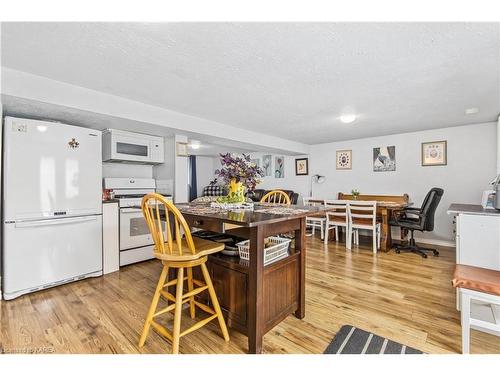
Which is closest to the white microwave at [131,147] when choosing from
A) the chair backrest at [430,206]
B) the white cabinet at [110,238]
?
the white cabinet at [110,238]

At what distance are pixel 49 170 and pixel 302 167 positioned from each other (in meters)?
4.97

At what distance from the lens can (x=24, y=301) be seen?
218 cm

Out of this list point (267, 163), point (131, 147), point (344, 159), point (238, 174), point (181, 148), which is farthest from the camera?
point (267, 163)

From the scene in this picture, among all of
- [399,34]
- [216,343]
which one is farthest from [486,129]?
[216,343]

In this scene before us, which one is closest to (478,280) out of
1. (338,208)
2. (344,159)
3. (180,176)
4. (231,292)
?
(231,292)

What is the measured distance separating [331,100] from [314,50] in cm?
112

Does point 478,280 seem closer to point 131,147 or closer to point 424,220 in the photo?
point 424,220

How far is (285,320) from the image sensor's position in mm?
1867

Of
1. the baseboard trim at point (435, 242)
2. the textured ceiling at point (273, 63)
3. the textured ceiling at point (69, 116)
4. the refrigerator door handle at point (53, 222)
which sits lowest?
the baseboard trim at point (435, 242)

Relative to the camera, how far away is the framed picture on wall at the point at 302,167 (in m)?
5.91

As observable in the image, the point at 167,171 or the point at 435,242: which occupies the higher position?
the point at 167,171

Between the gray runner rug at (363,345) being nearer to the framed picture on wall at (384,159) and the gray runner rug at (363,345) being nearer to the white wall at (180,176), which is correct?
the white wall at (180,176)

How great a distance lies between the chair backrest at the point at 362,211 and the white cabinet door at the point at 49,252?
3.63m
